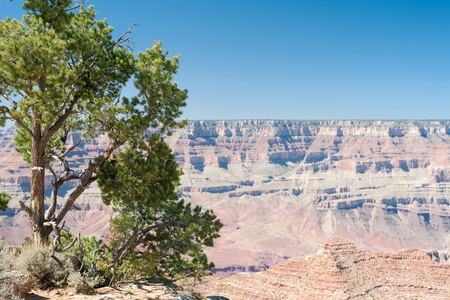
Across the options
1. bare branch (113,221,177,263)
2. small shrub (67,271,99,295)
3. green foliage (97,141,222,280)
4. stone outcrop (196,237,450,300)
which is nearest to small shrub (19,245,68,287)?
small shrub (67,271,99,295)

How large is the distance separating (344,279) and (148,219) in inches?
1936

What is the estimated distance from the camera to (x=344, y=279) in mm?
54219

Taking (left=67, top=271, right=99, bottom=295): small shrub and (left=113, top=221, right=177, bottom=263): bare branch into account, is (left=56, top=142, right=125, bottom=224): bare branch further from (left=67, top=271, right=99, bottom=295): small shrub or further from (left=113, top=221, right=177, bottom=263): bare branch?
(left=67, top=271, right=99, bottom=295): small shrub

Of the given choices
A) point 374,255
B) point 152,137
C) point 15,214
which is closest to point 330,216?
point 374,255

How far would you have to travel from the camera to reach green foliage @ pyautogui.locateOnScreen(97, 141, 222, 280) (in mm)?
11953

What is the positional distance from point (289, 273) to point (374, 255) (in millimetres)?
16673

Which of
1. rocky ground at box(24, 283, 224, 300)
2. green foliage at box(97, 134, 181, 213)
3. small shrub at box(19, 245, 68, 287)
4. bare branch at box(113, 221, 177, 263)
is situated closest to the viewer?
rocky ground at box(24, 283, 224, 300)

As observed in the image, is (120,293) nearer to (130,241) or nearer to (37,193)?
(130,241)

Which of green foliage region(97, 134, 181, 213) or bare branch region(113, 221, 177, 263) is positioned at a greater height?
green foliage region(97, 134, 181, 213)

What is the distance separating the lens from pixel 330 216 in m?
183

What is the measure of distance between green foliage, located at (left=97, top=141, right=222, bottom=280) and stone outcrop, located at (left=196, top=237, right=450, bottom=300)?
33.2 metres

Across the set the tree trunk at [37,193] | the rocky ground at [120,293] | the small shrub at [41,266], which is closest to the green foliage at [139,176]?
the tree trunk at [37,193]

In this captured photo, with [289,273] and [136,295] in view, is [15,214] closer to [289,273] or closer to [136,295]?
[289,273]

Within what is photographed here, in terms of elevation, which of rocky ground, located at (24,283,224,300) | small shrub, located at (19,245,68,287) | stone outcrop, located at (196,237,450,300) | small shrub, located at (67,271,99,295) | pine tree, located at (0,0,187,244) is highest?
pine tree, located at (0,0,187,244)
